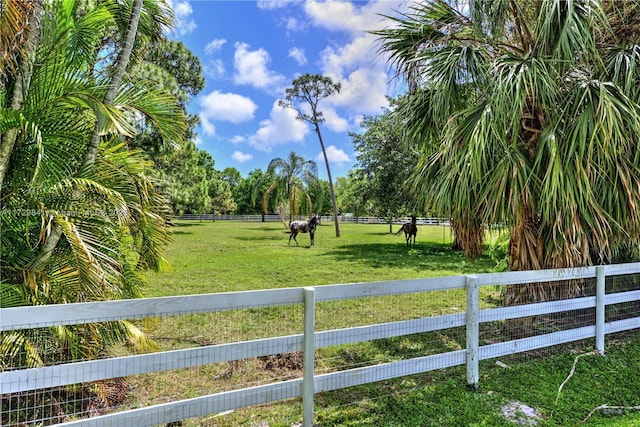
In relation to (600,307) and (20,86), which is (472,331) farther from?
(20,86)

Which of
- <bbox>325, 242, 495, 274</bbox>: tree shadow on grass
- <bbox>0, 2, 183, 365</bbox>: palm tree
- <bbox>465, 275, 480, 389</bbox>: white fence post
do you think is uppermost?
<bbox>0, 2, 183, 365</bbox>: palm tree

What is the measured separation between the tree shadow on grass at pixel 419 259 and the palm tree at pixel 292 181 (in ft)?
24.2

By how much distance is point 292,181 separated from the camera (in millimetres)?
20016

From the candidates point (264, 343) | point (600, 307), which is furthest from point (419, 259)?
point (264, 343)

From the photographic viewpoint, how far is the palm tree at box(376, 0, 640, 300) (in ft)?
10.8

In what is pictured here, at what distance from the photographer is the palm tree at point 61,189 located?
95.2 inches

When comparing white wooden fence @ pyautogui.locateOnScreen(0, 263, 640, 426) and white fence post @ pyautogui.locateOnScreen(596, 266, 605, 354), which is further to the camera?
white fence post @ pyautogui.locateOnScreen(596, 266, 605, 354)

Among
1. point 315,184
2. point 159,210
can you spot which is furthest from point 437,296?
point 315,184

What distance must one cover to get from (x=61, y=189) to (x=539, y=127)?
4698 millimetres

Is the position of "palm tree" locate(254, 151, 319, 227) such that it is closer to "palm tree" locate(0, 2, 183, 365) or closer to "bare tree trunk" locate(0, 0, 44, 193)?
"palm tree" locate(0, 2, 183, 365)

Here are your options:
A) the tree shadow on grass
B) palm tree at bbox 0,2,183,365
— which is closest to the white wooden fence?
palm tree at bbox 0,2,183,365

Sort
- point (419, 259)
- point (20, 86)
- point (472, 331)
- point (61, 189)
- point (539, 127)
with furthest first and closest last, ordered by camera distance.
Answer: point (419, 259) < point (539, 127) < point (472, 331) < point (61, 189) < point (20, 86)

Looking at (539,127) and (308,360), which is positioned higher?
(539,127)

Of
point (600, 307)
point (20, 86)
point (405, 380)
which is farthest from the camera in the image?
point (600, 307)
